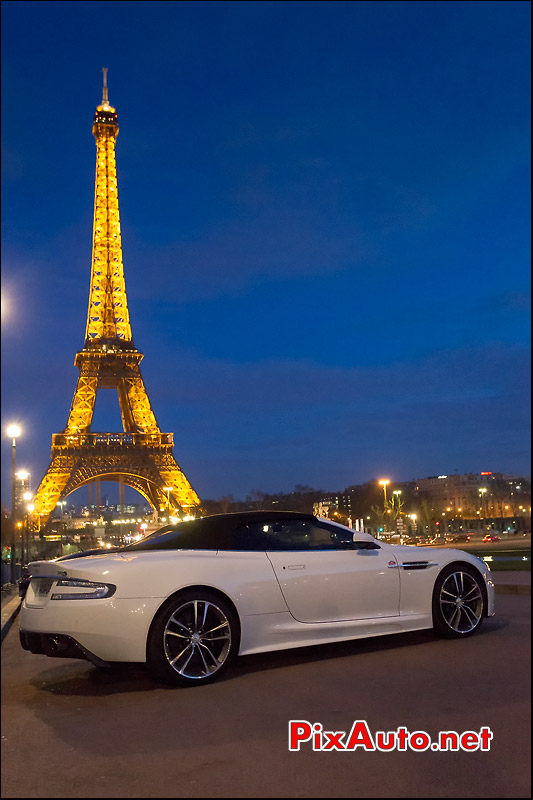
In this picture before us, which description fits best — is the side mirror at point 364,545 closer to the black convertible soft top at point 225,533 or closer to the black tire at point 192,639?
the black convertible soft top at point 225,533

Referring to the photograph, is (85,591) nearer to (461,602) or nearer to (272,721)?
(272,721)

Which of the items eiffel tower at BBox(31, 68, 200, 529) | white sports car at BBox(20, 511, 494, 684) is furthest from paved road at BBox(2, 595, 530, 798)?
eiffel tower at BBox(31, 68, 200, 529)

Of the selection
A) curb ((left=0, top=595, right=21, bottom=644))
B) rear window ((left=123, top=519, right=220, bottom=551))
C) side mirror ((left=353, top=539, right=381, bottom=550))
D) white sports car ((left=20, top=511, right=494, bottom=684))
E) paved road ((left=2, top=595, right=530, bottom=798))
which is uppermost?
rear window ((left=123, top=519, right=220, bottom=551))

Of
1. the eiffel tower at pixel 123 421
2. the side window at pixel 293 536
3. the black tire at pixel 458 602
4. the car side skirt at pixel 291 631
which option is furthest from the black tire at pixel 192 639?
the eiffel tower at pixel 123 421

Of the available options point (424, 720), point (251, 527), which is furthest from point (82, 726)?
point (251, 527)

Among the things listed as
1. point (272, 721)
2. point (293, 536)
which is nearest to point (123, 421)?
point (293, 536)

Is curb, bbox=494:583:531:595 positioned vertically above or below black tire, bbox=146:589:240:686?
below

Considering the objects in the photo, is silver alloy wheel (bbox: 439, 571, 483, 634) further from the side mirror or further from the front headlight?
the front headlight
